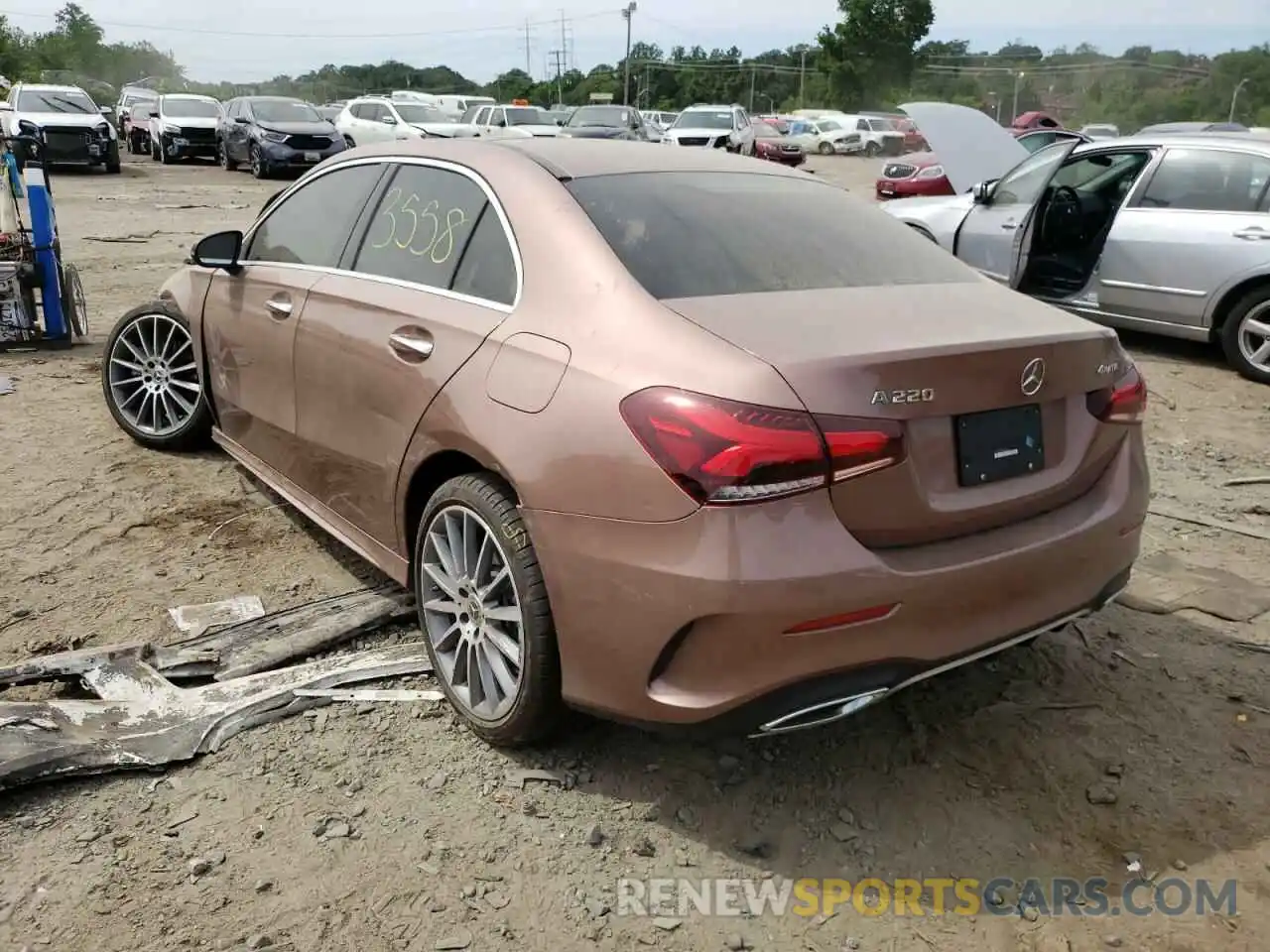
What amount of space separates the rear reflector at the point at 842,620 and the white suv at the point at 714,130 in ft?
86.2

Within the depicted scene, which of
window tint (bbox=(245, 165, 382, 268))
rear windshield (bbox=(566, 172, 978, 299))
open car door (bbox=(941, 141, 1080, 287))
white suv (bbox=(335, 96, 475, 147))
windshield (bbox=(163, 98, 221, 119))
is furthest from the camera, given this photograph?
windshield (bbox=(163, 98, 221, 119))

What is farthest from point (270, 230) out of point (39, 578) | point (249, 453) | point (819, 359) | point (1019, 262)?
point (1019, 262)

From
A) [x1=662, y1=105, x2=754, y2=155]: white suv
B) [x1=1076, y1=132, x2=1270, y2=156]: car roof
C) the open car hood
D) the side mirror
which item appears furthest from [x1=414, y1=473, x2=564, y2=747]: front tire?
[x1=662, y1=105, x2=754, y2=155]: white suv

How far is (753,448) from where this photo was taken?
229 centimetres

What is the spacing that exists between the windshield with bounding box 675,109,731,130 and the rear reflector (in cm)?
2760

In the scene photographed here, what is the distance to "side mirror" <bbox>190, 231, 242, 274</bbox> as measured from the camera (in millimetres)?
4402

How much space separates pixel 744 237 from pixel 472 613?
1.32 metres

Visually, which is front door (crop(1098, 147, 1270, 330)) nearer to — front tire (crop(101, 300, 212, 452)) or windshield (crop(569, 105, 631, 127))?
front tire (crop(101, 300, 212, 452))

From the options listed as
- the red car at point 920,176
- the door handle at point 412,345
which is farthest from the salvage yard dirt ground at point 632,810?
the red car at point 920,176

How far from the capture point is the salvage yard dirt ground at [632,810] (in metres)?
2.40

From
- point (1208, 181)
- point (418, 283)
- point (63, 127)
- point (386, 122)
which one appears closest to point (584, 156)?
point (418, 283)

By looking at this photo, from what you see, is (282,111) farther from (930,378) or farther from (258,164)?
(930,378)

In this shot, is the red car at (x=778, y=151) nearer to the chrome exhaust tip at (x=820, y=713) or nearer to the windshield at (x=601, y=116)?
the windshield at (x=601, y=116)

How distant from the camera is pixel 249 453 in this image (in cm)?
447
